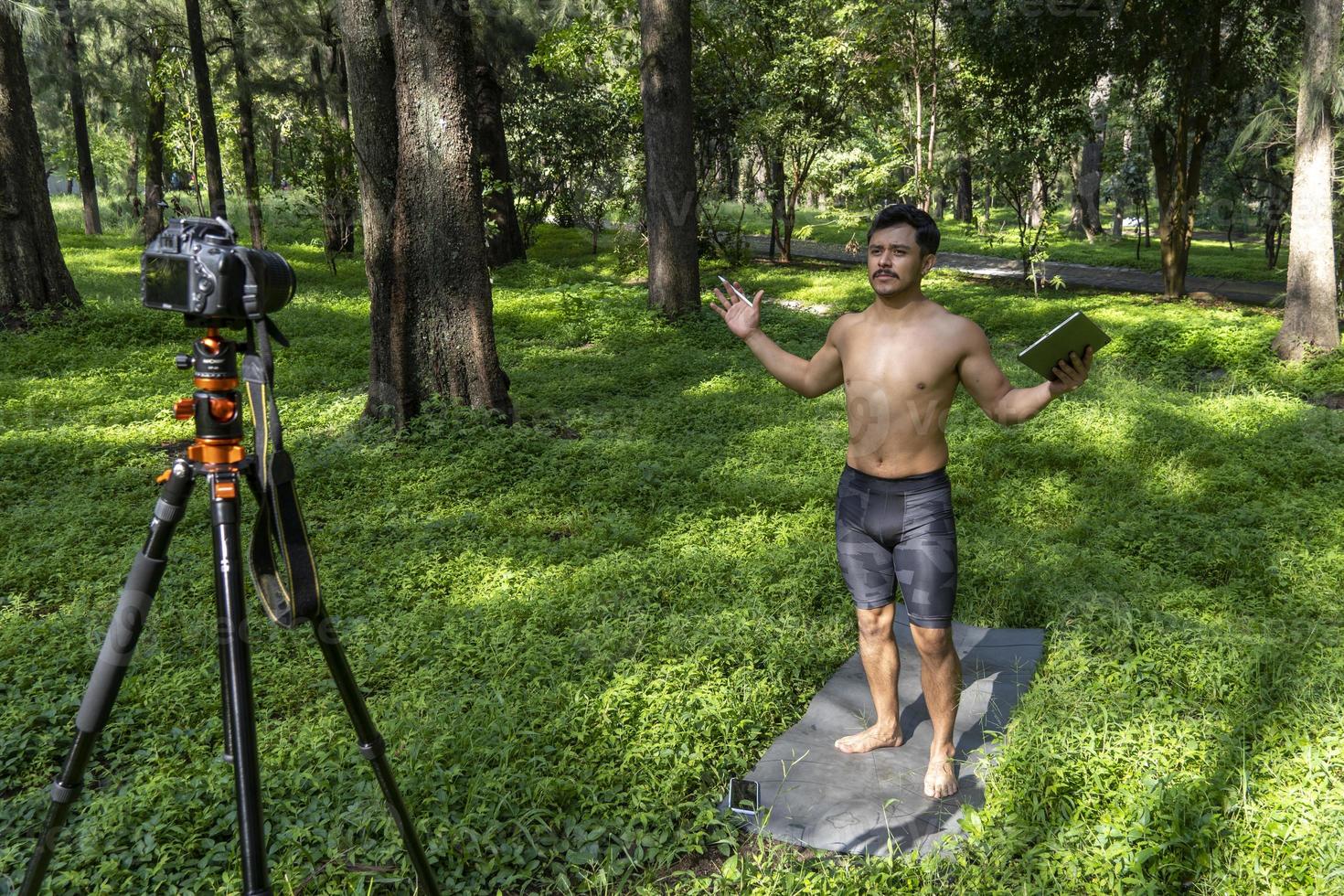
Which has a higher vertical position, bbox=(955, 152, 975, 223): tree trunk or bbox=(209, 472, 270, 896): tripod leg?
bbox=(955, 152, 975, 223): tree trunk

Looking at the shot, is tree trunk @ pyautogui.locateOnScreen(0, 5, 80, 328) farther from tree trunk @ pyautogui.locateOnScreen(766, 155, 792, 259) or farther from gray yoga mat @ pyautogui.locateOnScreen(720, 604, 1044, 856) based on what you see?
tree trunk @ pyautogui.locateOnScreen(766, 155, 792, 259)

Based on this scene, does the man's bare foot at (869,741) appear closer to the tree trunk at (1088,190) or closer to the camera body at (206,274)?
the camera body at (206,274)

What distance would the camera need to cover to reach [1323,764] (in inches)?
127

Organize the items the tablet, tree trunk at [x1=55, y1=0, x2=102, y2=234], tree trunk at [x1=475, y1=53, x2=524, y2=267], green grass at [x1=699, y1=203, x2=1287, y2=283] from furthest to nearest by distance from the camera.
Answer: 1. tree trunk at [x1=55, y1=0, x2=102, y2=234]
2. green grass at [x1=699, y1=203, x2=1287, y2=283]
3. tree trunk at [x1=475, y1=53, x2=524, y2=267]
4. the tablet

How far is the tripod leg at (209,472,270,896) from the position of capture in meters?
1.83

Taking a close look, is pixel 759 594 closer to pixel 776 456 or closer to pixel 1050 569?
pixel 1050 569

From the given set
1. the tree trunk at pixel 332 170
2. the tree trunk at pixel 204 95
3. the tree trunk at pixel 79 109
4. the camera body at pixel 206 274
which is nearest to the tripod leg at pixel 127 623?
the camera body at pixel 206 274

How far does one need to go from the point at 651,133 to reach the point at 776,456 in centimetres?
649

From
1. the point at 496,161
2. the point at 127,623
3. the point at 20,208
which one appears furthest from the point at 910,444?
the point at 496,161

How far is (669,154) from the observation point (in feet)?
40.1

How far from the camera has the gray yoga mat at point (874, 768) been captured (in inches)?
125

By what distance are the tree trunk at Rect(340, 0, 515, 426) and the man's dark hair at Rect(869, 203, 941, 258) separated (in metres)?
4.61

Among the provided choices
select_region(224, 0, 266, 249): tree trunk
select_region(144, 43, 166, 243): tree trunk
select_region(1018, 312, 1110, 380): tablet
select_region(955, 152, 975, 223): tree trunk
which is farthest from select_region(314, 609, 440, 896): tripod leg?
select_region(955, 152, 975, 223): tree trunk

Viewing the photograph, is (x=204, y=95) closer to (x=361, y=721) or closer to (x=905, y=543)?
(x=905, y=543)
